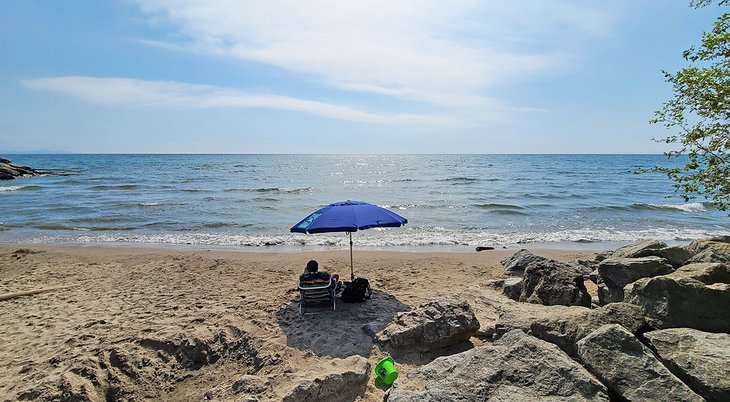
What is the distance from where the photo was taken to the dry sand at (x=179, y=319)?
212 inches

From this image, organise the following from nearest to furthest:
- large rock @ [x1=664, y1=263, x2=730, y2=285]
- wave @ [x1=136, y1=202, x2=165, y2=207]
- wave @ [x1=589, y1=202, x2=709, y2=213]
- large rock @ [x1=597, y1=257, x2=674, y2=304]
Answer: large rock @ [x1=664, y1=263, x2=730, y2=285] → large rock @ [x1=597, y1=257, x2=674, y2=304] → wave @ [x1=589, y1=202, x2=709, y2=213] → wave @ [x1=136, y1=202, x2=165, y2=207]

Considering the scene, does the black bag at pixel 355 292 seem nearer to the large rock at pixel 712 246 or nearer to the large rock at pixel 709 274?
the large rock at pixel 709 274

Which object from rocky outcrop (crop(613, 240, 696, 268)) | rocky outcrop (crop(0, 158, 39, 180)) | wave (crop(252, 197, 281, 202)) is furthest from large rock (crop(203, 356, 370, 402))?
rocky outcrop (crop(0, 158, 39, 180))

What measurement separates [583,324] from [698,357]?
99 cm

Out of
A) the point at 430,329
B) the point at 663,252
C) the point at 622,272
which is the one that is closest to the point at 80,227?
the point at 430,329

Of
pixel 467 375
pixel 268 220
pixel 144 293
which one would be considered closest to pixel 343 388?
pixel 467 375

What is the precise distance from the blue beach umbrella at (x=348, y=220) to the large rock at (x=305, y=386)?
2.77 m

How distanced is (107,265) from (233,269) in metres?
3.81

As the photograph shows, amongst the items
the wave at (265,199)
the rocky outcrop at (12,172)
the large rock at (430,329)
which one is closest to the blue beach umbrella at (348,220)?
the large rock at (430,329)

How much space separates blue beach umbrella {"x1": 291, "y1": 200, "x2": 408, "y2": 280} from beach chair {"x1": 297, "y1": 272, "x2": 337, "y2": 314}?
948 mm

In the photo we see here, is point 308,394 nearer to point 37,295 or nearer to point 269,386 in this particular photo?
point 269,386

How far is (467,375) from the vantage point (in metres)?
3.97

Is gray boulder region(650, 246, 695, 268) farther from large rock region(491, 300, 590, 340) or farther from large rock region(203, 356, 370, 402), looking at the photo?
large rock region(203, 356, 370, 402)

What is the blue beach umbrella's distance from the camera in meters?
7.33
